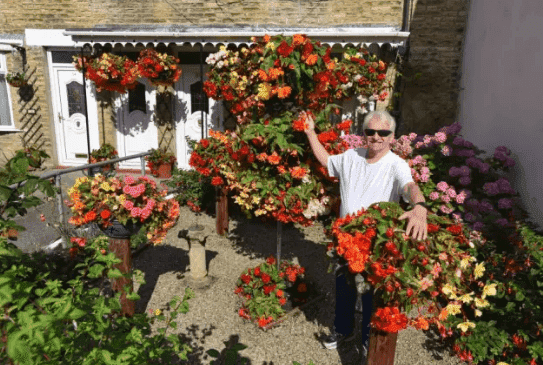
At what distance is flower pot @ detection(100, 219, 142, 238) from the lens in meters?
3.28

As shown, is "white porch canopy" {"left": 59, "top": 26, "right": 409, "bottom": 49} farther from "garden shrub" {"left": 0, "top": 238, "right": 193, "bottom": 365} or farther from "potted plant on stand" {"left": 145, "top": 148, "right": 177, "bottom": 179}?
"garden shrub" {"left": 0, "top": 238, "right": 193, "bottom": 365}

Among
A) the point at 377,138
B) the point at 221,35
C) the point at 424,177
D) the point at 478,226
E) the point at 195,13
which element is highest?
the point at 195,13

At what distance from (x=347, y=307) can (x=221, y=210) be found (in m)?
A: 3.29

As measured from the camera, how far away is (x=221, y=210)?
6031 millimetres

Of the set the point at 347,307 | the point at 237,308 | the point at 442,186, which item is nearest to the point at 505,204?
the point at 442,186

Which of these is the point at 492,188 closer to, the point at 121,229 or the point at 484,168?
the point at 484,168

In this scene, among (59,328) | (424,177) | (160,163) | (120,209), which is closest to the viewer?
(59,328)

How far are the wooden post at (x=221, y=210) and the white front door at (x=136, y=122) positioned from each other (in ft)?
12.8

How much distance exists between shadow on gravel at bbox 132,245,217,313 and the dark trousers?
7.87 ft

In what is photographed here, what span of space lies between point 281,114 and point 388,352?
7.20 ft

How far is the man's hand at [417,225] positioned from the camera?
6.23 feet

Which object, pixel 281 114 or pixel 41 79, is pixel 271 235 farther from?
pixel 41 79

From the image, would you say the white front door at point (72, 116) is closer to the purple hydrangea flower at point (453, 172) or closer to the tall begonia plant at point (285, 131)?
the tall begonia plant at point (285, 131)

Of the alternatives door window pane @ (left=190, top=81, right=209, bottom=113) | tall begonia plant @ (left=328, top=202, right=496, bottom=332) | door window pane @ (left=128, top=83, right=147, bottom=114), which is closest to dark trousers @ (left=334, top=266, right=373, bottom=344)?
tall begonia plant @ (left=328, top=202, right=496, bottom=332)
